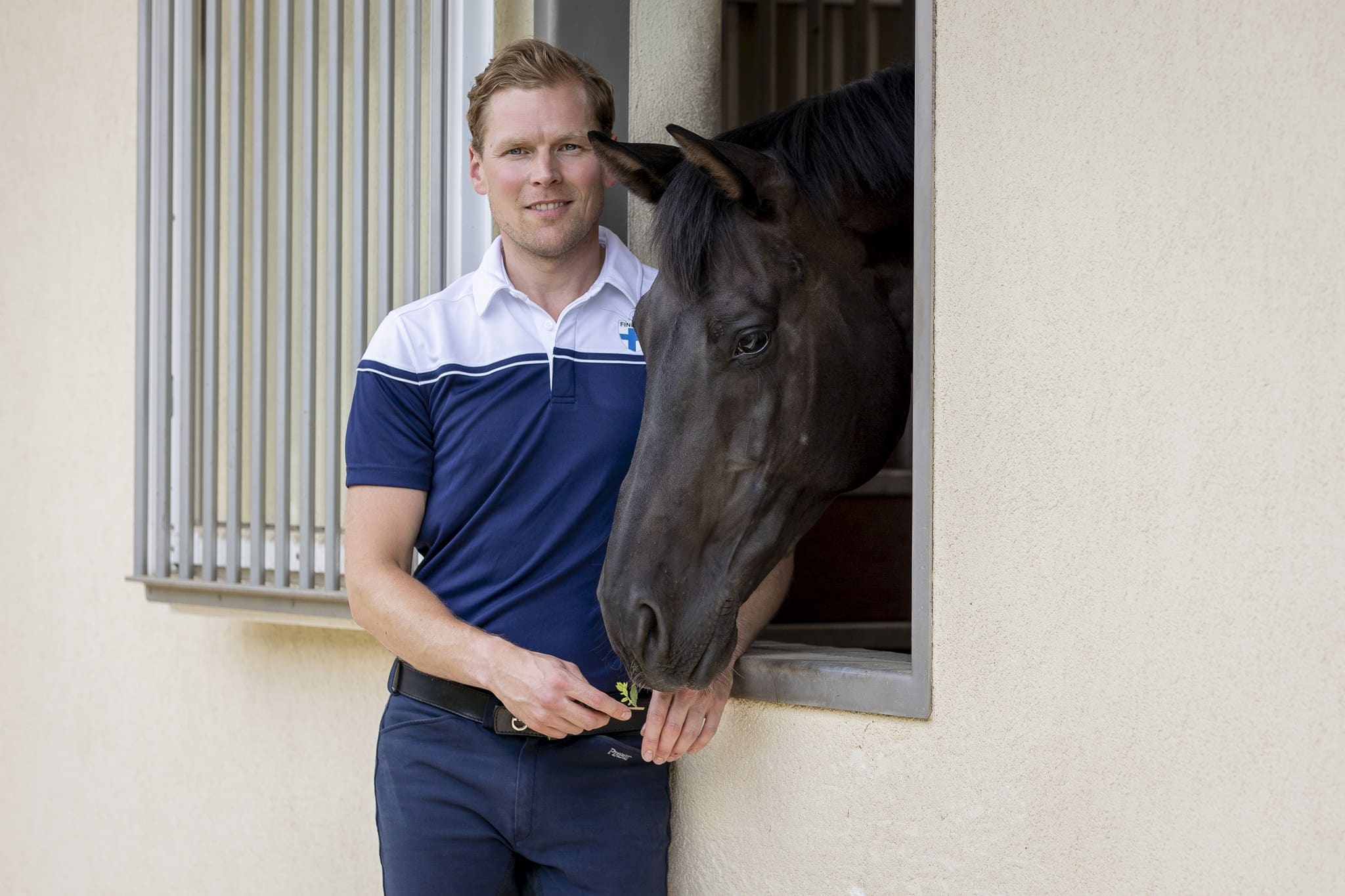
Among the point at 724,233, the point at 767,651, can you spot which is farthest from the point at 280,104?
the point at 767,651

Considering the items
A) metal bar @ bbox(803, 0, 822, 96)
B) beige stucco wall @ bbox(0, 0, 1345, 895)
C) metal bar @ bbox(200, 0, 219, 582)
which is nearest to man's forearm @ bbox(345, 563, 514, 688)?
beige stucco wall @ bbox(0, 0, 1345, 895)

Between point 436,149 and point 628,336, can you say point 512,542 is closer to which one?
point 628,336

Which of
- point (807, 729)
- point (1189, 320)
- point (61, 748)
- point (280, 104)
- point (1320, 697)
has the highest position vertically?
point (280, 104)

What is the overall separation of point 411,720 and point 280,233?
4.54ft

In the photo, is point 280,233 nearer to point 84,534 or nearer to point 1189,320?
point 84,534

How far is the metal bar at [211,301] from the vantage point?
3.05 m

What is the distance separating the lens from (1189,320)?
156cm

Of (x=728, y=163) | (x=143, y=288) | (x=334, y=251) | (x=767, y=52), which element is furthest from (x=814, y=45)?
(x=728, y=163)

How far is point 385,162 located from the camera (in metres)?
2.72

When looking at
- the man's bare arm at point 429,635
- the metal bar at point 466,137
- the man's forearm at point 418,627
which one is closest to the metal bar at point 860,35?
the metal bar at point 466,137

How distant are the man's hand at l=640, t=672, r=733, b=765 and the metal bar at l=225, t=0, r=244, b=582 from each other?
1454 millimetres

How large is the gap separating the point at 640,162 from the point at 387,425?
23.2 inches

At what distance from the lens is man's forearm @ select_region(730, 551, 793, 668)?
78.9 inches

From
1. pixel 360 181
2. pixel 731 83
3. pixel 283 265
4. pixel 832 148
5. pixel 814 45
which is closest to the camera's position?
pixel 832 148
